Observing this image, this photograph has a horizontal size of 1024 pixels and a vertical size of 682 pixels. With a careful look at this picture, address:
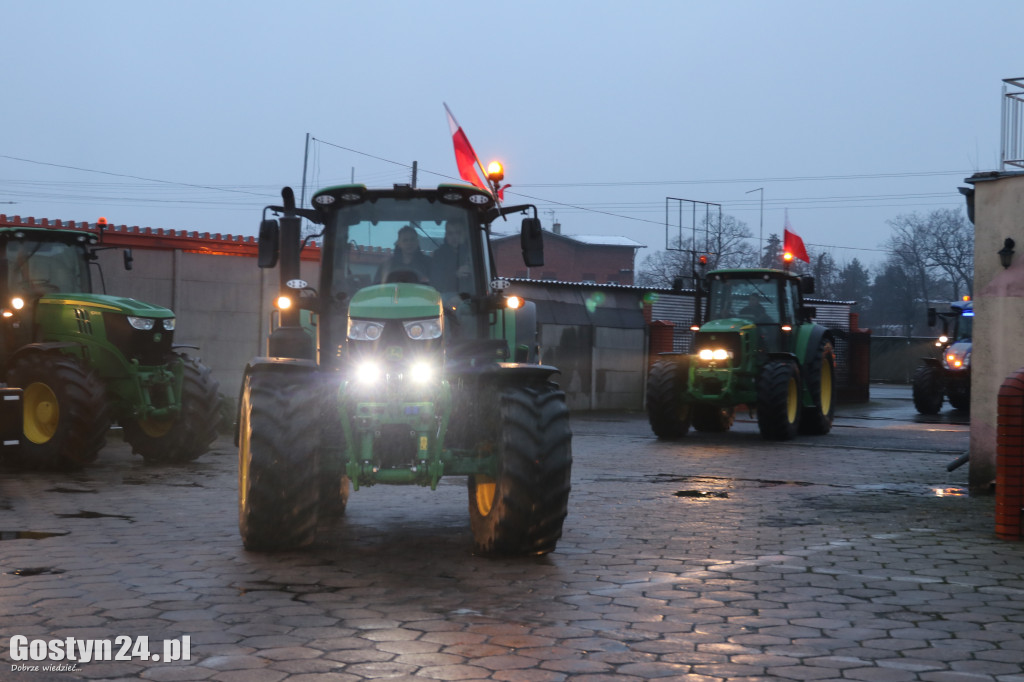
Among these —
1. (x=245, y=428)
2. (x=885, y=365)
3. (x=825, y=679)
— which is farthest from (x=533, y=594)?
(x=885, y=365)

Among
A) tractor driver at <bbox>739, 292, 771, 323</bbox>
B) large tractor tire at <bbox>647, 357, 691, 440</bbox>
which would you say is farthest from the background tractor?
large tractor tire at <bbox>647, 357, 691, 440</bbox>

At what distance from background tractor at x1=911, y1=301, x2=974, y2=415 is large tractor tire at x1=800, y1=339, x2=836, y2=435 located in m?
5.18

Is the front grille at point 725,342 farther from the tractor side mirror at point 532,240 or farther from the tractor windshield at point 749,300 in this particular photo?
the tractor side mirror at point 532,240

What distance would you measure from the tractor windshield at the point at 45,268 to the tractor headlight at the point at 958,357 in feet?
57.7

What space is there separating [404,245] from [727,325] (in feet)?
34.2

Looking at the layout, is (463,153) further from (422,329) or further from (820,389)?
(422,329)

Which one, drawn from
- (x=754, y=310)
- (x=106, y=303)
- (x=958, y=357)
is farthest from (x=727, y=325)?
(x=106, y=303)

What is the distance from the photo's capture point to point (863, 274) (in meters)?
95.3

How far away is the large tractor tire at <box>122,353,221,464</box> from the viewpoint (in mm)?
12898

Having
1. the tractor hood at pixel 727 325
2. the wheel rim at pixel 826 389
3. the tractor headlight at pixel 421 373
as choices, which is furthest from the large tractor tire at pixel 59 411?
the wheel rim at pixel 826 389

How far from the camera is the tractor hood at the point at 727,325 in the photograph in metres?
17.5

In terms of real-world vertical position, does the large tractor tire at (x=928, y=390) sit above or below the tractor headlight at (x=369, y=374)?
below

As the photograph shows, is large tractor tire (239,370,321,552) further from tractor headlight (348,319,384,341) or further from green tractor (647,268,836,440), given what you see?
green tractor (647,268,836,440)

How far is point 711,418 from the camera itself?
1930 centimetres
